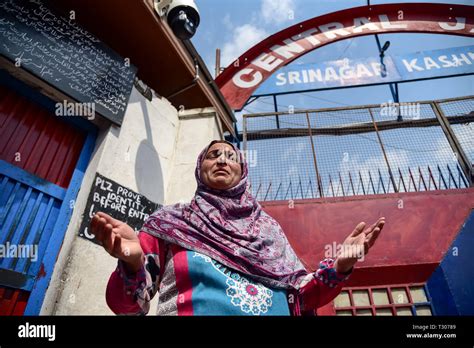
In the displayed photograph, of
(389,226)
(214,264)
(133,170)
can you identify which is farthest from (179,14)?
(389,226)

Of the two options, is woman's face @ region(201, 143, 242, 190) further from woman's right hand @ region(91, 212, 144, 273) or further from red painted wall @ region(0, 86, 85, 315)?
red painted wall @ region(0, 86, 85, 315)

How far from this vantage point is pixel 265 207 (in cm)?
387

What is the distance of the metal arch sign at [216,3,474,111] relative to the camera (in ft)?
20.2

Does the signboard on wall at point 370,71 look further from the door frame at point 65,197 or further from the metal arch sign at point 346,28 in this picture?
the door frame at point 65,197

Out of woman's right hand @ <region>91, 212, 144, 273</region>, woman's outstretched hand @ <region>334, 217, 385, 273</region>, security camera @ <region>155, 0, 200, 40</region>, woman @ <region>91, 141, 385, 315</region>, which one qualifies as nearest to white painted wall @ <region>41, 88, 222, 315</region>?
security camera @ <region>155, 0, 200, 40</region>

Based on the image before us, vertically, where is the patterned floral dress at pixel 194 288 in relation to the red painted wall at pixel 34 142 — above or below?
below

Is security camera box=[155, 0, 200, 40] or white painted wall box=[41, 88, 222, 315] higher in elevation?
security camera box=[155, 0, 200, 40]

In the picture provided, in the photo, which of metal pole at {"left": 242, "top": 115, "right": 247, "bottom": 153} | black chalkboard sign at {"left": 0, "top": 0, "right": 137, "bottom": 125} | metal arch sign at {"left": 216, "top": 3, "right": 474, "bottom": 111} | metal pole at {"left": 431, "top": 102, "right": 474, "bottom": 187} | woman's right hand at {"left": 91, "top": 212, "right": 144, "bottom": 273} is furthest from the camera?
metal arch sign at {"left": 216, "top": 3, "right": 474, "bottom": 111}

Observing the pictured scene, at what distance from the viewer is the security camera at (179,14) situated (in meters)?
3.23

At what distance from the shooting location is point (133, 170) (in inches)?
131

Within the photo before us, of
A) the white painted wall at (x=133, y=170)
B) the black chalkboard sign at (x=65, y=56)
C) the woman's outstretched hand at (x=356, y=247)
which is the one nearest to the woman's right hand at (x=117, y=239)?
the woman's outstretched hand at (x=356, y=247)

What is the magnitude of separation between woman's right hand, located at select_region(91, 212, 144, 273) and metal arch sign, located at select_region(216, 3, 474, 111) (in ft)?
17.8
